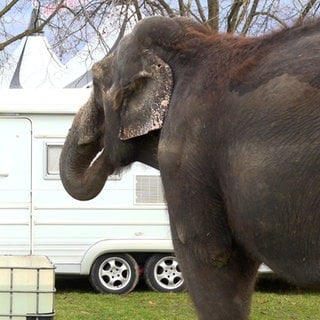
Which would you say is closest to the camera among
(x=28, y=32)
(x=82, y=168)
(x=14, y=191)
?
(x=82, y=168)

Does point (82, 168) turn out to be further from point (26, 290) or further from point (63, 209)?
point (63, 209)

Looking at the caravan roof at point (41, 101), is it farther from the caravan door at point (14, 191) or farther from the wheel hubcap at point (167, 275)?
the wheel hubcap at point (167, 275)

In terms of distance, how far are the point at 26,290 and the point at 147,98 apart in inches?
126

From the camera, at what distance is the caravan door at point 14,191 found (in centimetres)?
1061

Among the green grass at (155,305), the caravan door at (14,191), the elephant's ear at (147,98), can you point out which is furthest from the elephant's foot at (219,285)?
the caravan door at (14,191)

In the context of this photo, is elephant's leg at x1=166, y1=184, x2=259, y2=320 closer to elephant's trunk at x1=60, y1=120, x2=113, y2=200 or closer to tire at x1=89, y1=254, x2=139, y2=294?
elephant's trunk at x1=60, y1=120, x2=113, y2=200

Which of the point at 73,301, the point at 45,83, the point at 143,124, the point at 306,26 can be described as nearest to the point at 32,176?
the point at 73,301

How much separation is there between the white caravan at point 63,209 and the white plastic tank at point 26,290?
179 inches

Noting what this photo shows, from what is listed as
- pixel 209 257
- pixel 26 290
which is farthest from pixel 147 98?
pixel 26 290

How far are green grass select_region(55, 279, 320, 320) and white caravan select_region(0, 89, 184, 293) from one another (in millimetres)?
360

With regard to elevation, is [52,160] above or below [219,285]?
above

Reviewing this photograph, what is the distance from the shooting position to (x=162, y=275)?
11.0 m

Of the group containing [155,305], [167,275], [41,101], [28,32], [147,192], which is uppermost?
[28,32]

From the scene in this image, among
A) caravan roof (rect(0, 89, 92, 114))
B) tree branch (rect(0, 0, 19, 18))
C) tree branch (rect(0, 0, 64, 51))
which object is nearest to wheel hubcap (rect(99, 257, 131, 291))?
caravan roof (rect(0, 89, 92, 114))
